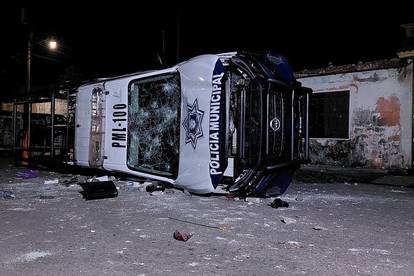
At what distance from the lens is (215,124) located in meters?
5.50

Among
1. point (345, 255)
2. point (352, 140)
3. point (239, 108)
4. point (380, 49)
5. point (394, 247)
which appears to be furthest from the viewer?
point (380, 49)

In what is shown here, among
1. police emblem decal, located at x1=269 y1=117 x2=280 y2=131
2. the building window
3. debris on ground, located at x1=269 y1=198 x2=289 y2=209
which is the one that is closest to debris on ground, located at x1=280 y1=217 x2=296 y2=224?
debris on ground, located at x1=269 y1=198 x2=289 y2=209

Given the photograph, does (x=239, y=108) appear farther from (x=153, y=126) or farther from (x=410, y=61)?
(x=410, y=61)

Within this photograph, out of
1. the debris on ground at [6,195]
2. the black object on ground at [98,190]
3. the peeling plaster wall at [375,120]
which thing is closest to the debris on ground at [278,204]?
the black object on ground at [98,190]

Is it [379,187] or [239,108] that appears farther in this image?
[379,187]

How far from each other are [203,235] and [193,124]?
219 cm

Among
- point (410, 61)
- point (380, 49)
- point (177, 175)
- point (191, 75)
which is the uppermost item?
point (380, 49)

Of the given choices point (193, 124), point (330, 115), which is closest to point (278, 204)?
point (193, 124)

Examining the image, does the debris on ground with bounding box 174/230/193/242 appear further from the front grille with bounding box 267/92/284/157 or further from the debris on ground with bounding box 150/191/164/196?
the debris on ground with bounding box 150/191/164/196

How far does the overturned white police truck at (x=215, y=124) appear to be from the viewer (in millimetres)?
5539

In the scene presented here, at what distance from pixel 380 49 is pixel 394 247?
38.1 ft

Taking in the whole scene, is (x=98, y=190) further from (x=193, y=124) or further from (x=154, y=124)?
(x=193, y=124)

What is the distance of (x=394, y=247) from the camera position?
3.73 meters

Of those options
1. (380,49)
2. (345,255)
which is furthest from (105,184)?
(380,49)
